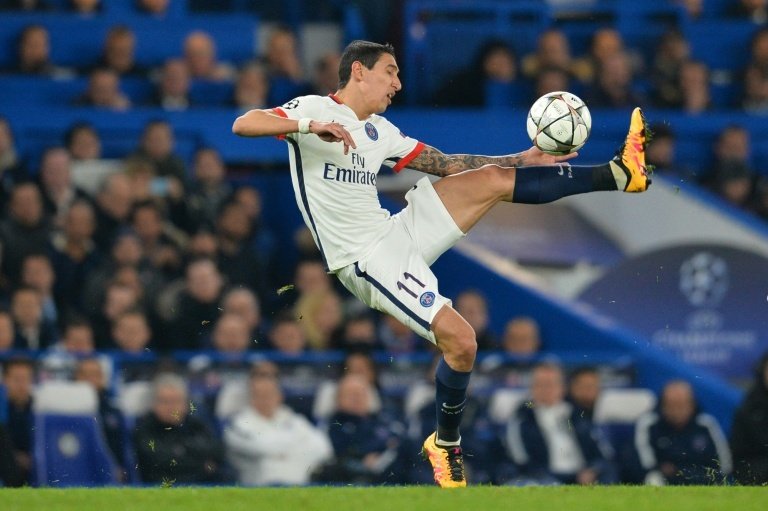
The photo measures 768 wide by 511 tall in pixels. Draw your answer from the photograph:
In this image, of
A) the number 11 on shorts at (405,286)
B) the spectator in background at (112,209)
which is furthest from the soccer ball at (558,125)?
the spectator in background at (112,209)

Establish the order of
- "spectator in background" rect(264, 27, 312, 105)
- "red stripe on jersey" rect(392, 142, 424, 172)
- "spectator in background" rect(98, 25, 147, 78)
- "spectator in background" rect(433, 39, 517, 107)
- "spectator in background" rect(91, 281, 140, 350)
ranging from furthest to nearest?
"spectator in background" rect(433, 39, 517, 107)
"spectator in background" rect(264, 27, 312, 105)
"spectator in background" rect(98, 25, 147, 78)
"spectator in background" rect(91, 281, 140, 350)
"red stripe on jersey" rect(392, 142, 424, 172)

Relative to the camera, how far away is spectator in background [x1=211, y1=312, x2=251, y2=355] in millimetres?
11883

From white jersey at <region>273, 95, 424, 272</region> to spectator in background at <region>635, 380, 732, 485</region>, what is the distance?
398 cm

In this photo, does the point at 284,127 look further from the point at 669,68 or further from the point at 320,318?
the point at 669,68

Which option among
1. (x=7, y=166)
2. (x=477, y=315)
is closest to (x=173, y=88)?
(x=7, y=166)

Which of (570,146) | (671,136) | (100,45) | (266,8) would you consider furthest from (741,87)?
(570,146)

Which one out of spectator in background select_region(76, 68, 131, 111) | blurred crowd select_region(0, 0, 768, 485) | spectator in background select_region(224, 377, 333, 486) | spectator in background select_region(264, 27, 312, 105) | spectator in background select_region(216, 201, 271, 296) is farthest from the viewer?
spectator in background select_region(264, 27, 312, 105)

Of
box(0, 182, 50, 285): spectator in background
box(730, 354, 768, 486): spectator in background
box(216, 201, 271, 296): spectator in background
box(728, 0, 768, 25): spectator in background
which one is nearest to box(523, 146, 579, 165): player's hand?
box(730, 354, 768, 486): spectator in background

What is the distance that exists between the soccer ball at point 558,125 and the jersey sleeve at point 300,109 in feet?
3.89

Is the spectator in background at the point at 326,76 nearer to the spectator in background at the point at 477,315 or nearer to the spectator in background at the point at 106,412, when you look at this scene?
the spectator in background at the point at 477,315

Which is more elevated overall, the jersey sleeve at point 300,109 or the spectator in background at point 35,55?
the jersey sleeve at point 300,109

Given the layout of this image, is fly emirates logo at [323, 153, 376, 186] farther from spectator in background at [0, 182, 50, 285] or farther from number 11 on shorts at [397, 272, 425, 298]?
spectator in background at [0, 182, 50, 285]

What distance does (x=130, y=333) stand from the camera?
1183cm

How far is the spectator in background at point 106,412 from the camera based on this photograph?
1105 centimetres
